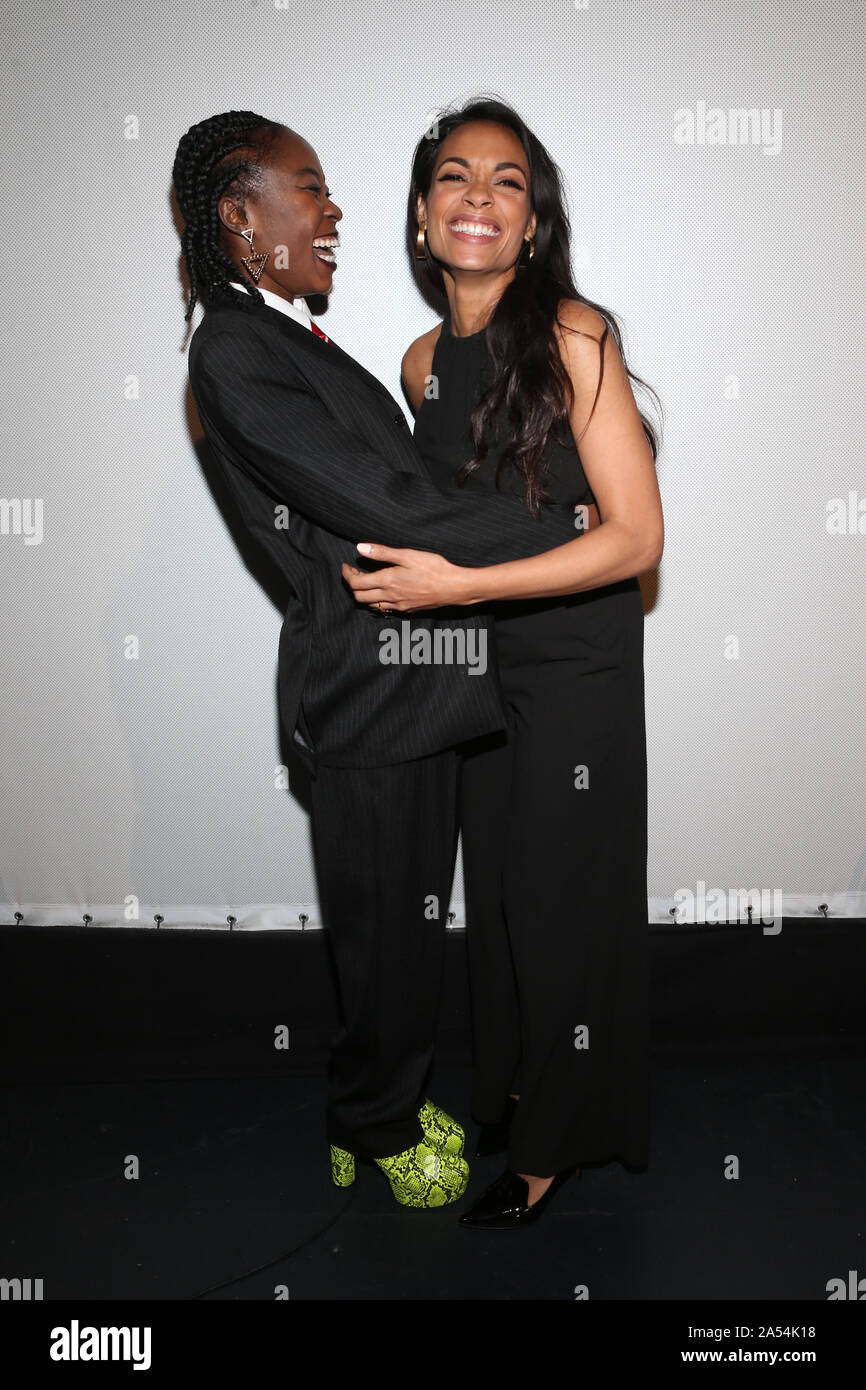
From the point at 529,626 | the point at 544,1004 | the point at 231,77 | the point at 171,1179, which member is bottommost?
the point at 171,1179

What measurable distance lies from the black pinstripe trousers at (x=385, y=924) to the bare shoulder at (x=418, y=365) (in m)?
0.75

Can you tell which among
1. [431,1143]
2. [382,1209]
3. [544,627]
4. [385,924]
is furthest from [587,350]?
[382,1209]

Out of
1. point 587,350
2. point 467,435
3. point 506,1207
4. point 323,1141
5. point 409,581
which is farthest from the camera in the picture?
point 323,1141

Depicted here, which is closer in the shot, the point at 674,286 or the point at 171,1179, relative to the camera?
the point at 171,1179

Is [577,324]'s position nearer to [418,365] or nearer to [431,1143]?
[418,365]

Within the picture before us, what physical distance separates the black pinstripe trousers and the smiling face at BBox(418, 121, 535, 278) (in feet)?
2.77

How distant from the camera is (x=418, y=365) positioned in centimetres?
208

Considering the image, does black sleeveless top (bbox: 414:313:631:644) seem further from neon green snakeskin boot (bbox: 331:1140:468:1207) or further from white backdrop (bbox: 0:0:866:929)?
neon green snakeskin boot (bbox: 331:1140:468:1207)

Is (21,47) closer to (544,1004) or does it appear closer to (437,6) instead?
(437,6)

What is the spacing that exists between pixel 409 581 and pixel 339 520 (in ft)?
0.46

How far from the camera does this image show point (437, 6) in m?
2.14

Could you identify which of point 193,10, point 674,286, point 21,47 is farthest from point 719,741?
point 21,47

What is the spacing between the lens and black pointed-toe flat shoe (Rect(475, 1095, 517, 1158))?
2.11 meters

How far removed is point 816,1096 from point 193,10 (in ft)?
8.67
